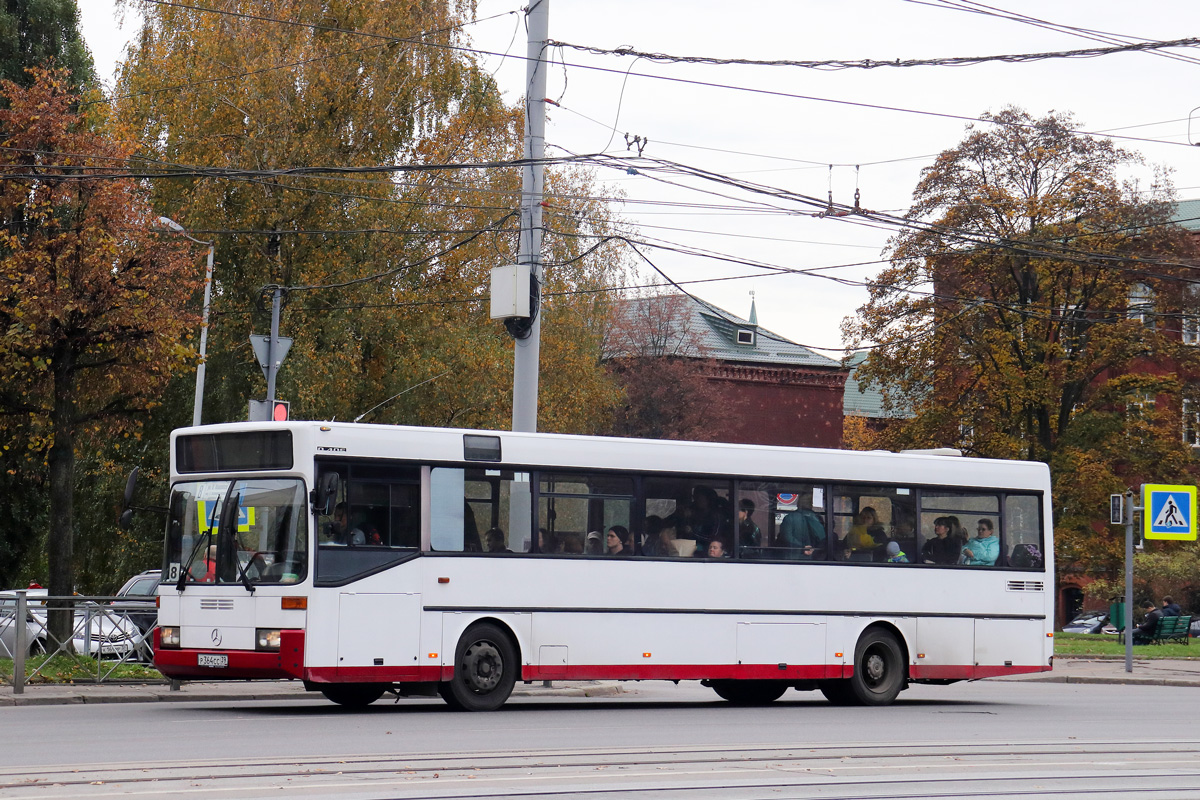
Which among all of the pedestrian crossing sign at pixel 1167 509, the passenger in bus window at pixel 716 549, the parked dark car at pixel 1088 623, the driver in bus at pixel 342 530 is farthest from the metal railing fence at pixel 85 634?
the parked dark car at pixel 1088 623

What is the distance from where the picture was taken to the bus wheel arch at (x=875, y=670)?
18.2m

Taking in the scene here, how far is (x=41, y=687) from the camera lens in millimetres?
18062

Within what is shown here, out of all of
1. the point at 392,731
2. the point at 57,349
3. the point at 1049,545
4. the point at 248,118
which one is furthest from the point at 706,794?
the point at 248,118

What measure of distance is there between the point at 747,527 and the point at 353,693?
15.3ft

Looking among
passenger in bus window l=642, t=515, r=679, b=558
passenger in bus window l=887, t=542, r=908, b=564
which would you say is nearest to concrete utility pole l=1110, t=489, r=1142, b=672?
passenger in bus window l=887, t=542, r=908, b=564

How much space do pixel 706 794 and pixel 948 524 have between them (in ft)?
33.9

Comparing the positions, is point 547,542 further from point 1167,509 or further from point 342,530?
point 1167,509

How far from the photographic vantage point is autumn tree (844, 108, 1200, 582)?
4509cm

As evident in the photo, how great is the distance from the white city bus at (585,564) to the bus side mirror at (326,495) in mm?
19

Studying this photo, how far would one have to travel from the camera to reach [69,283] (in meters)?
20.0

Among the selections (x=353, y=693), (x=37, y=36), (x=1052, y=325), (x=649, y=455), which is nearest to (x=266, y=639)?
(x=353, y=693)

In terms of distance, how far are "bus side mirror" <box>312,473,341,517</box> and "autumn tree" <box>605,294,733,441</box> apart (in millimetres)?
43919

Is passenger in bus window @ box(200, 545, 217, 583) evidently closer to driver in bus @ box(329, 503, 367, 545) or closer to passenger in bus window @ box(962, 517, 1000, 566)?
driver in bus @ box(329, 503, 367, 545)

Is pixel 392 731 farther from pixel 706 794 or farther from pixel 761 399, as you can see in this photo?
pixel 761 399
